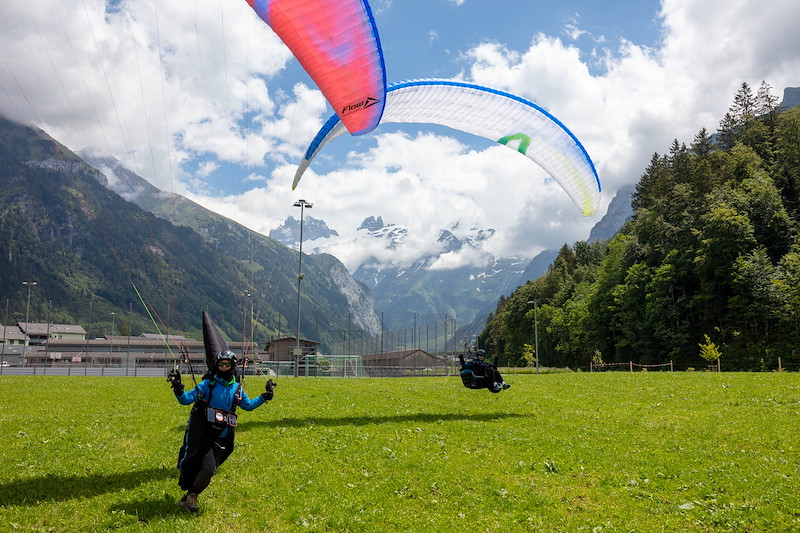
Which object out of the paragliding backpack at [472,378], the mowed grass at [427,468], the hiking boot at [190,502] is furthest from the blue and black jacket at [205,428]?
the paragliding backpack at [472,378]

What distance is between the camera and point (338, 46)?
1250 centimetres

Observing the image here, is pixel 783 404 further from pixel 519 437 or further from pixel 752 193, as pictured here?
pixel 752 193

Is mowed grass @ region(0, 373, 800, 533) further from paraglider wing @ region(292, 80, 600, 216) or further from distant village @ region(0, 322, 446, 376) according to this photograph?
distant village @ region(0, 322, 446, 376)

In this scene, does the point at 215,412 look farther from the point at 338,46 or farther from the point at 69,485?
the point at 338,46

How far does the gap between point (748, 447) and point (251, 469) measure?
10.5 meters

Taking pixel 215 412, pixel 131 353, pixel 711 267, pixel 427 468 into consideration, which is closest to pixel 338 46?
pixel 215 412

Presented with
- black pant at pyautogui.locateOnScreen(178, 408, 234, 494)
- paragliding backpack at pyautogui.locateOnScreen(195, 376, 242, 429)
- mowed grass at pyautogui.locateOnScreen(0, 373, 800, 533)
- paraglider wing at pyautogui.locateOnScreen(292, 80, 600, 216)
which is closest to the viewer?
mowed grass at pyautogui.locateOnScreen(0, 373, 800, 533)

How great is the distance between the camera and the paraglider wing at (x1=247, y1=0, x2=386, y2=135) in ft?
38.4

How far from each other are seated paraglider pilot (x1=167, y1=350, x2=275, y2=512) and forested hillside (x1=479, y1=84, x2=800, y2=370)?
36.6 metres

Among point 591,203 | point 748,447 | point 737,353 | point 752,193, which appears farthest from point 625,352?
point 748,447

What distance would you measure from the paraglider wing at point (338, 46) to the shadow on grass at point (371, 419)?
27.3 ft

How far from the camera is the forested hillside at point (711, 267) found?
2169 inches

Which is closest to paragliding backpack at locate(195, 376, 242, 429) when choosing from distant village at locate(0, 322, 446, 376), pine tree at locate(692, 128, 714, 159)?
distant village at locate(0, 322, 446, 376)

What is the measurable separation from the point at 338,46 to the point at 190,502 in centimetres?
980
